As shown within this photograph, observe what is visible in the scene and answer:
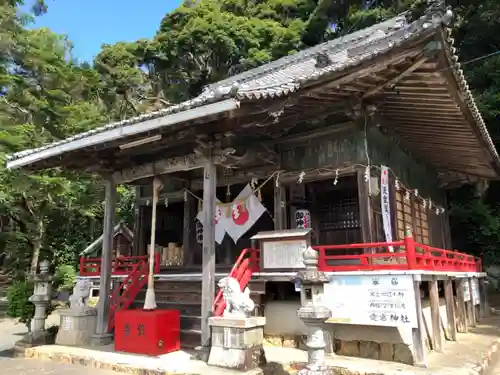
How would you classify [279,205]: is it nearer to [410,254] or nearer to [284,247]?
[284,247]

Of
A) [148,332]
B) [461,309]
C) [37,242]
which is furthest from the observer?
[37,242]

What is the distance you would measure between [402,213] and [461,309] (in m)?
2.99

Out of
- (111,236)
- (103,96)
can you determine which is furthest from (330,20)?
(111,236)

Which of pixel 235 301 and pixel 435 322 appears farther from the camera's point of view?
pixel 435 322

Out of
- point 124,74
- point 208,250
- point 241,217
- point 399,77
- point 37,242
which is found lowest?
point 208,250

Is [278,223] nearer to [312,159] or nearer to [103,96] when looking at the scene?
[312,159]

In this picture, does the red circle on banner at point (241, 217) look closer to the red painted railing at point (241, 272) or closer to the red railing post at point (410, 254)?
the red painted railing at point (241, 272)

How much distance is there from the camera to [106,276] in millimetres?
9414

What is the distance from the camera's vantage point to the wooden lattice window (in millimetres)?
10344

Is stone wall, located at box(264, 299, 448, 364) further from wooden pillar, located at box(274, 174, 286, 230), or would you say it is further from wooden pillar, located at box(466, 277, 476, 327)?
wooden pillar, located at box(466, 277, 476, 327)

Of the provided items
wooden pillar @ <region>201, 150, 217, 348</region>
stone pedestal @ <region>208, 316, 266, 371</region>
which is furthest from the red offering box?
stone pedestal @ <region>208, 316, 266, 371</region>

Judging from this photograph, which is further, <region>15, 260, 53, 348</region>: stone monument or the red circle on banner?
the red circle on banner

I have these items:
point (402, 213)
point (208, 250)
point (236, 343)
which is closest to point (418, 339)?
point (236, 343)

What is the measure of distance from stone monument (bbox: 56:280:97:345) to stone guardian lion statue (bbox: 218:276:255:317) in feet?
13.1
